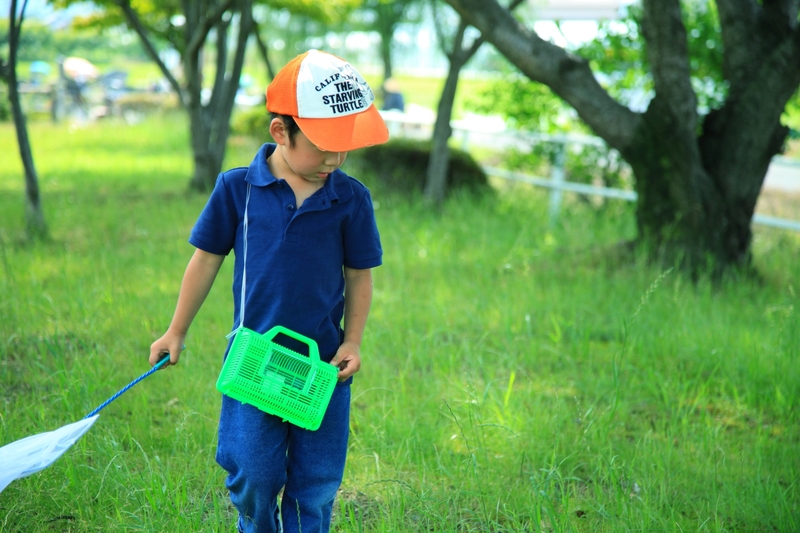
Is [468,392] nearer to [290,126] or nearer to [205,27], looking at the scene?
[290,126]

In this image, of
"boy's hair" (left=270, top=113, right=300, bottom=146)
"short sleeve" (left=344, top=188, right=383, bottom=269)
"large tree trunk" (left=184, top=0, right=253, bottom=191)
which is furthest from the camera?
"large tree trunk" (left=184, top=0, right=253, bottom=191)

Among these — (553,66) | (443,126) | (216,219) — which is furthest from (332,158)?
(443,126)

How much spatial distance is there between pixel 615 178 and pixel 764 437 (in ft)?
18.4

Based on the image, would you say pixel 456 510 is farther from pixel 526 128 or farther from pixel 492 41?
pixel 526 128

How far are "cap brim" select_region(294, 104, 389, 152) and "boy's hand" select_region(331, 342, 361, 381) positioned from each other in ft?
1.75

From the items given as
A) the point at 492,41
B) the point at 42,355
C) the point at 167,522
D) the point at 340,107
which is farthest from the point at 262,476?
the point at 492,41

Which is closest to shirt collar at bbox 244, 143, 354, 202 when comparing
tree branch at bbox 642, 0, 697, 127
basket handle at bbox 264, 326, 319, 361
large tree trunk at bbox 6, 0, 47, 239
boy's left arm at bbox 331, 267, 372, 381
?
boy's left arm at bbox 331, 267, 372, 381

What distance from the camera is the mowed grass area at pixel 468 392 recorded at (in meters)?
2.53

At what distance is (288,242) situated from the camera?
6.49 ft

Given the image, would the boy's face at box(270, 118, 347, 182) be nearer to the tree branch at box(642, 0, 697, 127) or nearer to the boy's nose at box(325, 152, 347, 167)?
the boy's nose at box(325, 152, 347, 167)

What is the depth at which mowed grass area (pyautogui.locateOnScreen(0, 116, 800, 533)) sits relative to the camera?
8.29ft

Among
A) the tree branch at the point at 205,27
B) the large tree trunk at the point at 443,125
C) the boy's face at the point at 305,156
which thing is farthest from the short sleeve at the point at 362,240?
the tree branch at the point at 205,27

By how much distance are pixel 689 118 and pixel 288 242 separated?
13.4 ft

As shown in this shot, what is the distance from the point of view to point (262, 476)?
6.51 ft
